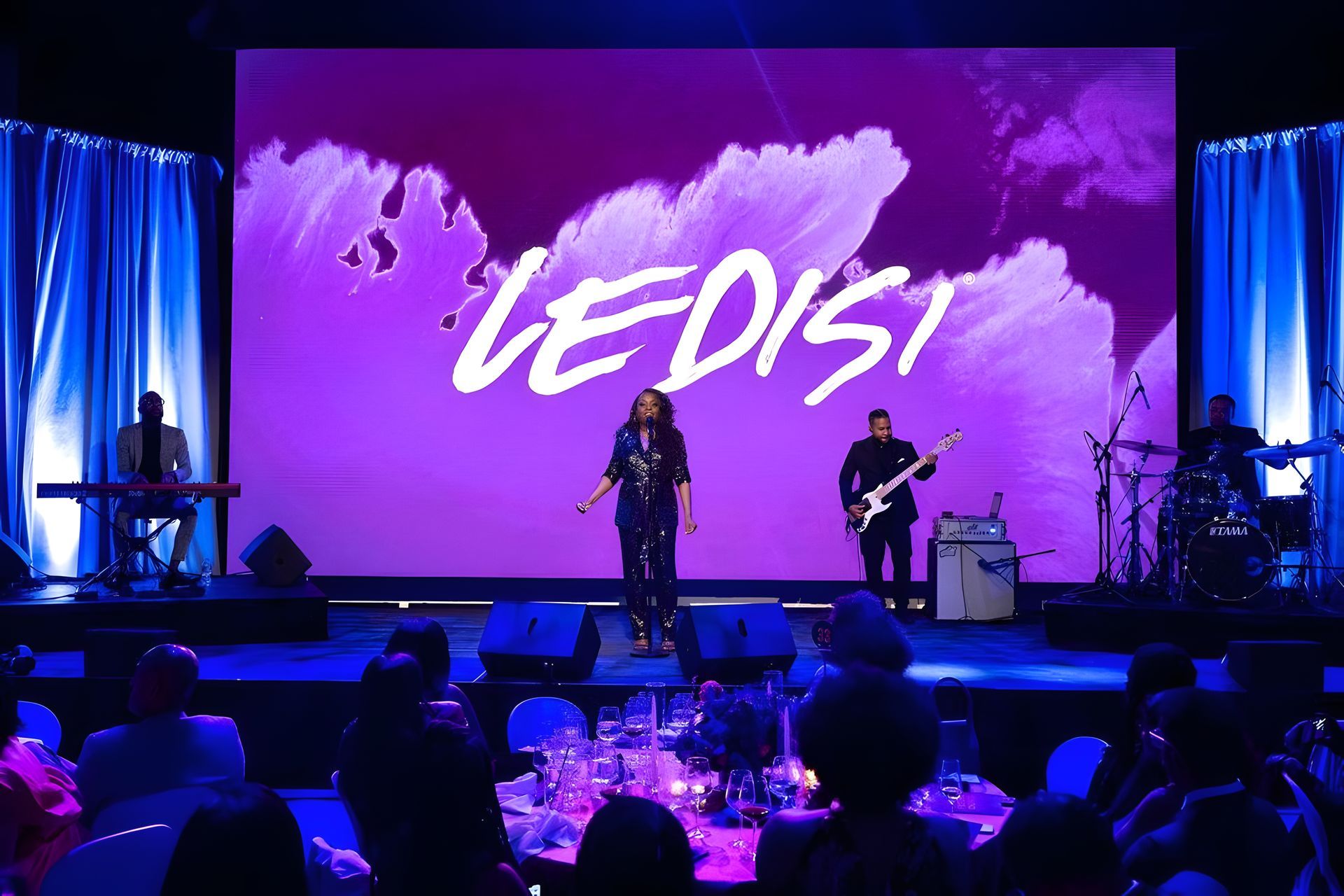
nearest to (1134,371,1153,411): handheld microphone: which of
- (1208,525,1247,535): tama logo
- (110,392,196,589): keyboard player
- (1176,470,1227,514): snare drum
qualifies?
(1176,470,1227,514): snare drum

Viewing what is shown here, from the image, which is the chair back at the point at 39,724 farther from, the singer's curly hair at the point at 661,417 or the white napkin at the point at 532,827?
the singer's curly hair at the point at 661,417

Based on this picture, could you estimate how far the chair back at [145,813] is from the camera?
2717 millimetres

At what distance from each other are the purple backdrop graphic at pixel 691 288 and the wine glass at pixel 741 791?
20.2 feet

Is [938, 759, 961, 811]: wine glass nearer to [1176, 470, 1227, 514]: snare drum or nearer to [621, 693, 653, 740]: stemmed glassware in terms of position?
[621, 693, 653, 740]: stemmed glassware

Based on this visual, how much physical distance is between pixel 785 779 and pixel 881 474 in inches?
210

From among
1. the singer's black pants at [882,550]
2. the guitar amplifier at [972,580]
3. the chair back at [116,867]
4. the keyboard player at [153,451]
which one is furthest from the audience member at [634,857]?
the keyboard player at [153,451]

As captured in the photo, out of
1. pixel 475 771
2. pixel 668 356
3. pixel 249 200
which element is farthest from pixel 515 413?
pixel 475 771

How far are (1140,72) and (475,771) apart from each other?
902 centimetres

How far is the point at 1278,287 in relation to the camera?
344 inches

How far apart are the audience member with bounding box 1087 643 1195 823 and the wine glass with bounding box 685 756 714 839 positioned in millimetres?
1068

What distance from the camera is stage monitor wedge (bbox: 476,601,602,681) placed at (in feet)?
17.4

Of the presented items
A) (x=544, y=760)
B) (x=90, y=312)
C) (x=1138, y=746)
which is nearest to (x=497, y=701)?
(x=544, y=760)

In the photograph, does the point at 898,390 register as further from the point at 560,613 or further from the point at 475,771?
the point at 475,771

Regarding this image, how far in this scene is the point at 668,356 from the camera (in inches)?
356
